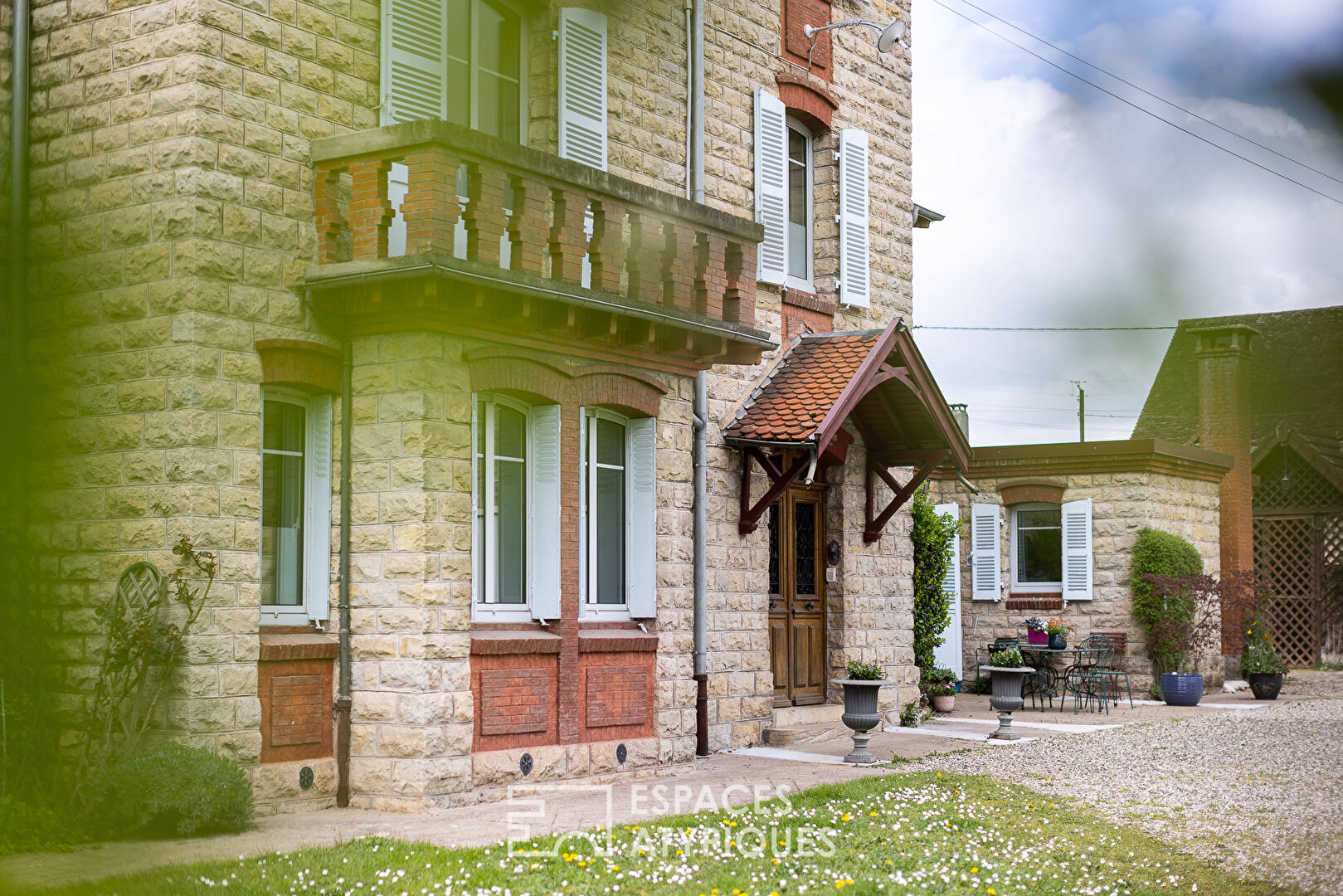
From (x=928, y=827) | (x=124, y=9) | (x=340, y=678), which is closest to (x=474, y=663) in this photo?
(x=340, y=678)

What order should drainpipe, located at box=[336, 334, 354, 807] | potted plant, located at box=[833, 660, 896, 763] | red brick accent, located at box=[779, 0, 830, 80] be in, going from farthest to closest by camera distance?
red brick accent, located at box=[779, 0, 830, 80], potted plant, located at box=[833, 660, 896, 763], drainpipe, located at box=[336, 334, 354, 807]

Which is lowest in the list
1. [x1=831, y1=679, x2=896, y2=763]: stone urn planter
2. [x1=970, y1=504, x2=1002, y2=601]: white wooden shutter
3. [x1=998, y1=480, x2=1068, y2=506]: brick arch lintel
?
[x1=831, y1=679, x2=896, y2=763]: stone urn planter

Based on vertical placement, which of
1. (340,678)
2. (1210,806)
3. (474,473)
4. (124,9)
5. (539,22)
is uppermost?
(539,22)

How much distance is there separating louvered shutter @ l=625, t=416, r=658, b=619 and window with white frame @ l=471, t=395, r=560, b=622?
1258mm

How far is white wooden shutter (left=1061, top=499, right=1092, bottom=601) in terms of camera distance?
70.9 ft

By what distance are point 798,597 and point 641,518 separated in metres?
3.69

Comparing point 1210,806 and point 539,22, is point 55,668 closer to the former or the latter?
point 539,22

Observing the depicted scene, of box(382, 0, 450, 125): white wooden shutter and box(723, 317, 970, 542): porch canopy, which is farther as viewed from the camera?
box(723, 317, 970, 542): porch canopy

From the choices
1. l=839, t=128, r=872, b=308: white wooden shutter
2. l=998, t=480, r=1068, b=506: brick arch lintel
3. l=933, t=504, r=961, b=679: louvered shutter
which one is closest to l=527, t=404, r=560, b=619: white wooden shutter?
l=839, t=128, r=872, b=308: white wooden shutter

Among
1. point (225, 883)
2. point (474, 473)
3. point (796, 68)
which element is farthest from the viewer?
point (796, 68)

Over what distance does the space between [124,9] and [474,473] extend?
433cm

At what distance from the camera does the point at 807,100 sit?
52.0 feet

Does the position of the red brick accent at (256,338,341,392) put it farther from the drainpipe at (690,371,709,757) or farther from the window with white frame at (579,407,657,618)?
the drainpipe at (690,371,709,757)

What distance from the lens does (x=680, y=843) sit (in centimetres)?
827
